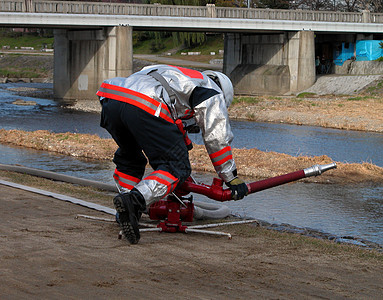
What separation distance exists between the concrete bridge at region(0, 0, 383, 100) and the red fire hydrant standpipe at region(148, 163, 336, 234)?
34.3m

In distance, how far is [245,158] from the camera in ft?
58.3

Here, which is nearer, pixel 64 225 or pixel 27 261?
pixel 27 261

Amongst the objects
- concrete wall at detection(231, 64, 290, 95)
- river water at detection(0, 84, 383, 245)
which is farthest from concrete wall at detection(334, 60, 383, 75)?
river water at detection(0, 84, 383, 245)

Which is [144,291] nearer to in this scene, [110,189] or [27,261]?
[27,261]

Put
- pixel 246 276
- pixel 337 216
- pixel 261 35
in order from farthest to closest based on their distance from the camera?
pixel 261 35 < pixel 337 216 < pixel 246 276

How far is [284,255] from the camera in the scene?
634cm

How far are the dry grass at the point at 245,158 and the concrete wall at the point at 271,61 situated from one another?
27.8m

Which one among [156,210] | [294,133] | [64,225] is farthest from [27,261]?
[294,133]

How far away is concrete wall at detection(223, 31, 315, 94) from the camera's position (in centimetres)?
4781

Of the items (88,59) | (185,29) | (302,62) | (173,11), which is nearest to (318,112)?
(302,62)

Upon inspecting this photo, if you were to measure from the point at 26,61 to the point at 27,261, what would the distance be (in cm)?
7096

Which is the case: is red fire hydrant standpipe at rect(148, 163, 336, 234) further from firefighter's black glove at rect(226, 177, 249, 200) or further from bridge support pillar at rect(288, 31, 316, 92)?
bridge support pillar at rect(288, 31, 316, 92)

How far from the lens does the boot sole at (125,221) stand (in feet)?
20.1

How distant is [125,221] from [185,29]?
1630 inches
